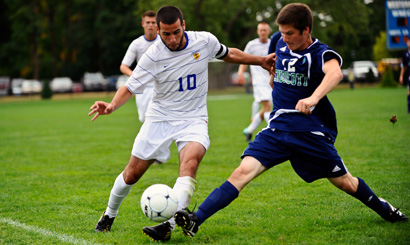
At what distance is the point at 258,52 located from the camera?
1154cm

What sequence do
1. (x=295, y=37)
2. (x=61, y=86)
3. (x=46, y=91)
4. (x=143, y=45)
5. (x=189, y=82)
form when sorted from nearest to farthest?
(x=295, y=37), (x=189, y=82), (x=143, y=45), (x=46, y=91), (x=61, y=86)

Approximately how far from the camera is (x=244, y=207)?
580cm

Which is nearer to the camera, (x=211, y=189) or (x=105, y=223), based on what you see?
(x=105, y=223)

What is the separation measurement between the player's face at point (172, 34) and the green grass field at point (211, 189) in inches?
70.3

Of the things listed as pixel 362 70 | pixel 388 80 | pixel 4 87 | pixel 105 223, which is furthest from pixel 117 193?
pixel 4 87

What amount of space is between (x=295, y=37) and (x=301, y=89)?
0.46m

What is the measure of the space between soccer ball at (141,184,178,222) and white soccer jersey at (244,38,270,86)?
7.39 m

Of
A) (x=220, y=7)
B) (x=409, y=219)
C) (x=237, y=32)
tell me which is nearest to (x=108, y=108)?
(x=409, y=219)

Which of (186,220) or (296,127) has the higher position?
(296,127)

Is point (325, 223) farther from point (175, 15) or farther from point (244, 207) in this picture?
point (175, 15)

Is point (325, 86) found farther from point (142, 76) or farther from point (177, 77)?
point (142, 76)

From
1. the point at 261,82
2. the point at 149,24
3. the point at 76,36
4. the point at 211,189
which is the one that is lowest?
the point at 211,189

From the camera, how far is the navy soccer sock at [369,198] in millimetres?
4656

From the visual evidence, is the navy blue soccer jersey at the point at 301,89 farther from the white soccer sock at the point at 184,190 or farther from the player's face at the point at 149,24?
the player's face at the point at 149,24
